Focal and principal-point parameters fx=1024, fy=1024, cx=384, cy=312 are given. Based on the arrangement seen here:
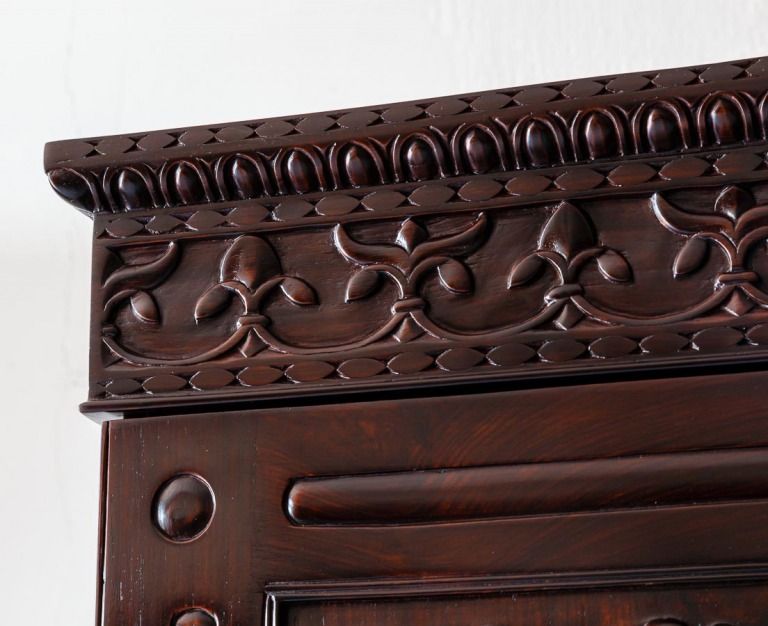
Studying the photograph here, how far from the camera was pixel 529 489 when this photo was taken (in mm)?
428

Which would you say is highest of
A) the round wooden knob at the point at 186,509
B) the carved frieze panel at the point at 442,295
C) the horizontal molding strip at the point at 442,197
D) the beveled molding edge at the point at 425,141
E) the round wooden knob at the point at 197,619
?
the beveled molding edge at the point at 425,141

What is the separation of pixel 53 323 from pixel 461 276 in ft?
1.92

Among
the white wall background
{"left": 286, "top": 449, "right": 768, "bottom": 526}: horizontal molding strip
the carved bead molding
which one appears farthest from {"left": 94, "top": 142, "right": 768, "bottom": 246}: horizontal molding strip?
the white wall background

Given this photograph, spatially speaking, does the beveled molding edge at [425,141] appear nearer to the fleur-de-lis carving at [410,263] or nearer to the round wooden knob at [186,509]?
the fleur-de-lis carving at [410,263]

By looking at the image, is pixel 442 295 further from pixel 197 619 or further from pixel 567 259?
pixel 197 619

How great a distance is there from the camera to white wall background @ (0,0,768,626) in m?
0.90

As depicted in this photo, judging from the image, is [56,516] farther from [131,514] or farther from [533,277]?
[533,277]

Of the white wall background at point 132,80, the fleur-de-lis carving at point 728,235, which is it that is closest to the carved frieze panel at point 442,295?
the fleur-de-lis carving at point 728,235

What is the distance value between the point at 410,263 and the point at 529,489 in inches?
4.4

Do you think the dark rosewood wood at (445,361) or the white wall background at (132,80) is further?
the white wall background at (132,80)

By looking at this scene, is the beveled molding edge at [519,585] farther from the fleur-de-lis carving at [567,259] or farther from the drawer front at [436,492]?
the fleur-de-lis carving at [567,259]

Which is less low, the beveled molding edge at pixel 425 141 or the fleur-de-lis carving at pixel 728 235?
the beveled molding edge at pixel 425 141

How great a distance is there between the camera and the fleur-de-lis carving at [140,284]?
479 millimetres

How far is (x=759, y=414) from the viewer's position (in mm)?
421
